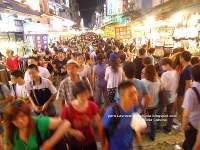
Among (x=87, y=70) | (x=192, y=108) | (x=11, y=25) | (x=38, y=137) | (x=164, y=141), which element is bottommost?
(x=164, y=141)

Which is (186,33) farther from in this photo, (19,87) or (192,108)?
(192,108)

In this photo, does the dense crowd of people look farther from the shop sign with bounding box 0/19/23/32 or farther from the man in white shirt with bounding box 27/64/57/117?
the shop sign with bounding box 0/19/23/32

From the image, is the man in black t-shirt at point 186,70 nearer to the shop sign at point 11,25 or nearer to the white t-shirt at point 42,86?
the white t-shirt at point 42,86

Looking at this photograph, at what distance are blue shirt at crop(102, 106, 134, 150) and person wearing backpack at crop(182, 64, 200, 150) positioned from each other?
1.01 metres

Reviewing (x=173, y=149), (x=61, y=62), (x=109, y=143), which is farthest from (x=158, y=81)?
(x=61, y=62)

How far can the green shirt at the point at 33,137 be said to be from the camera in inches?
130

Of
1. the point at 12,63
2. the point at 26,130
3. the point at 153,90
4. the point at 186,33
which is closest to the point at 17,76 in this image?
Answer: the point at 153,90

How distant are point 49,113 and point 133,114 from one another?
2836mm

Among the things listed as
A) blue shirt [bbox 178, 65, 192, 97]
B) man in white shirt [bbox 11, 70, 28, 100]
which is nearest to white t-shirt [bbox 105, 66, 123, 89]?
blue shirt [bbox 178, 65, 192, 97]

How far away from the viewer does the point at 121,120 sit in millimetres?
3988

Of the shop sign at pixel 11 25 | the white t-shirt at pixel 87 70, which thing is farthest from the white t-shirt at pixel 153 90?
the shop sign at pixel 11 25

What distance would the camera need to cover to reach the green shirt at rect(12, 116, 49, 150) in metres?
3.30

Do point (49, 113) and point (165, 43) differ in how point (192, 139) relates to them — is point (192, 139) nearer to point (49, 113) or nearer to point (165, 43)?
point (49, 113)

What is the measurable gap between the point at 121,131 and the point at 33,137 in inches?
48.7
